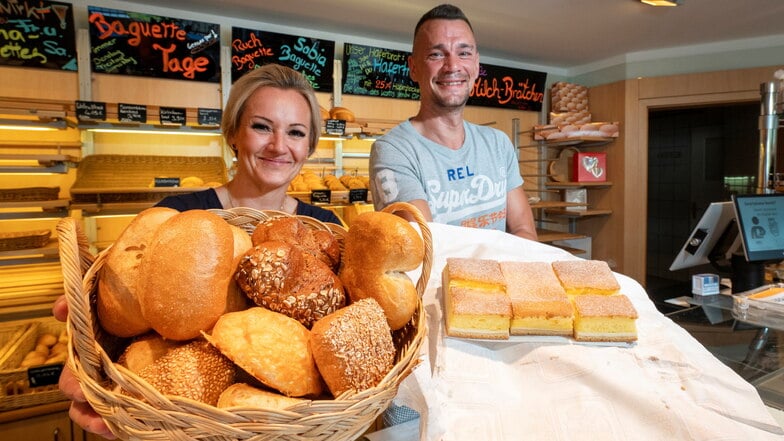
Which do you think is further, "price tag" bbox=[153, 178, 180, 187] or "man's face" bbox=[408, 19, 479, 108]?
"price tag" bbox=[153, 178, 180, 187]

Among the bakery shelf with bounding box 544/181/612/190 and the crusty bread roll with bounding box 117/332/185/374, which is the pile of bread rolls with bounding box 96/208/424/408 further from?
the bakery shelf with bounding box 544/181/612/190

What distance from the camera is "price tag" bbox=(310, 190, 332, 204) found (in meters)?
3.24

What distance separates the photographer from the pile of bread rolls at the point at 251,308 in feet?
2.38

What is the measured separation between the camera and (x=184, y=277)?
760mm

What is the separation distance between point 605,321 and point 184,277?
95 cm

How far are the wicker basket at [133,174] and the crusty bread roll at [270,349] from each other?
2.50m

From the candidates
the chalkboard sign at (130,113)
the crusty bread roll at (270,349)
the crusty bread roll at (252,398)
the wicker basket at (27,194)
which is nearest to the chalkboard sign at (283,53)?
the chalkboard sign at (130,113)

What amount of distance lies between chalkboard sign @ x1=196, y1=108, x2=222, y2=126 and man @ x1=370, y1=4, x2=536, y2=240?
76.1 inches

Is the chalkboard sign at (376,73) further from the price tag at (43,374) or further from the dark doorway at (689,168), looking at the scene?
the dark doorway at (689,168)

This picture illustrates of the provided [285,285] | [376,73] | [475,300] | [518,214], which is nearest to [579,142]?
[376,73]

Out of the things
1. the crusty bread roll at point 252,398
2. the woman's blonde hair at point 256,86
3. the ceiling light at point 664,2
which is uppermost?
the ceiling light at point 664,2

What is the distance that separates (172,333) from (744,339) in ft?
5.73

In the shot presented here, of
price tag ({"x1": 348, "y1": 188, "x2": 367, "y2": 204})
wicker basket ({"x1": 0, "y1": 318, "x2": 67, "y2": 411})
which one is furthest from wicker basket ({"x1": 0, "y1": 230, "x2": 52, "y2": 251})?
price tag ({"x1": 348, "y1": 188, "x2": 367, "y2": 204})

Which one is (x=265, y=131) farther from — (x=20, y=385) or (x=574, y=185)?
(x=574, y=185)
